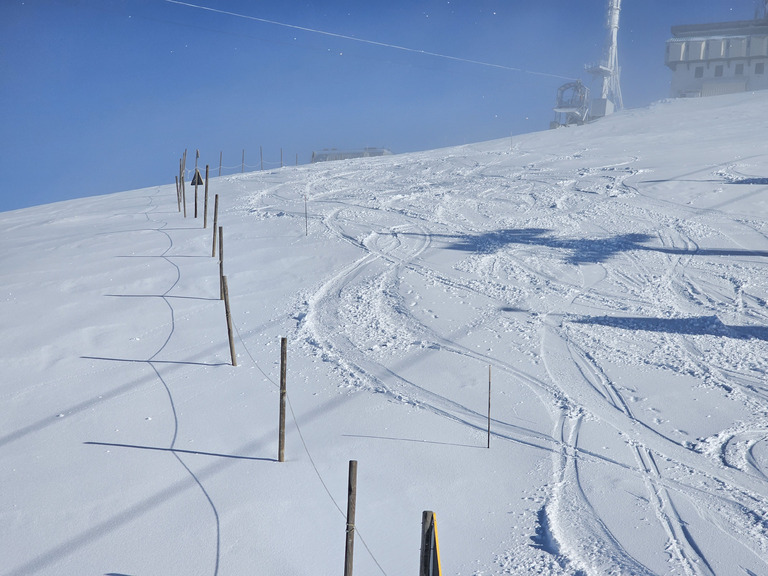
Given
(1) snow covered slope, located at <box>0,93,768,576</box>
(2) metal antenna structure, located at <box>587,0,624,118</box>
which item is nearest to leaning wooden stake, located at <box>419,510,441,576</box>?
(1) snow covered slope, located at <box>0,93,768,576</box>

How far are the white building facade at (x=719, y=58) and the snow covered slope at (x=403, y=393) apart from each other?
1628 inches

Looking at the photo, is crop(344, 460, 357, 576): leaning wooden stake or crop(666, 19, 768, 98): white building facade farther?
crop(666, 19, 768, 98): white building facade

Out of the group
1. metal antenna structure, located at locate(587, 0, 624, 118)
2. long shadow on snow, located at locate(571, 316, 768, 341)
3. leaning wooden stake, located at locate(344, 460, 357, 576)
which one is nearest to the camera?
leaning wooden stake, located at locate(344, 460, 357, 576)

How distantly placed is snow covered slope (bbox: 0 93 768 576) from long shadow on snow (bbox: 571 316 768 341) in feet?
0.14

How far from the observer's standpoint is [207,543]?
5316 mm

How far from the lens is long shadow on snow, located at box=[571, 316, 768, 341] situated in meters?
9.31

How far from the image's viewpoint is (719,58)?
5091cm

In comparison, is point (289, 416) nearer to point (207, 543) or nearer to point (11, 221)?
point (207, 543)

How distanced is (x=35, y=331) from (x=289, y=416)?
579 centimetres

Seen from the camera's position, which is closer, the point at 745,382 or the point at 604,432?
the point at 604,432

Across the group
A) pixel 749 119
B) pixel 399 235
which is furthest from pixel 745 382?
pixel 749 119

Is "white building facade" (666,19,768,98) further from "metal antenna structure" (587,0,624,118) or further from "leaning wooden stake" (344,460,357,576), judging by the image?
"leaning wooden stake" (344,460,357,576)

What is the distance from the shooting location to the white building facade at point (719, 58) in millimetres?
49594

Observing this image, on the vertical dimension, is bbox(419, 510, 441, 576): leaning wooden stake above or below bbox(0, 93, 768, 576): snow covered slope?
above
